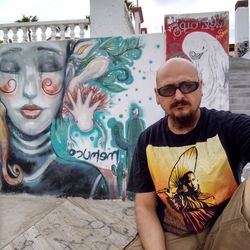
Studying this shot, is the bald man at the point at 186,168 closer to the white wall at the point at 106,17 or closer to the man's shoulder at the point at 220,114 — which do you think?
the man's shoulder at the point at 220,114

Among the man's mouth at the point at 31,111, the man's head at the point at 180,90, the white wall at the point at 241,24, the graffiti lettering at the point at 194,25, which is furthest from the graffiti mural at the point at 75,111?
the white wall at the point at 241,24

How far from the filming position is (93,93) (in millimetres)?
4543

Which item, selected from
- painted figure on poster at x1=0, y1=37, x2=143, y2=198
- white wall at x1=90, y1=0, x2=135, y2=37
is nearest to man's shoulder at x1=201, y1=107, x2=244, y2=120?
painted figure on poster at x1=0, y1=37, x2=143, y2=198

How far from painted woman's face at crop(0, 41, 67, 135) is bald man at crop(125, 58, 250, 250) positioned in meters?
3.17

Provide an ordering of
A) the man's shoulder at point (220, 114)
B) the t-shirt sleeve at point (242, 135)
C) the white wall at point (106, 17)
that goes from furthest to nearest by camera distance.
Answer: the white wall at point (106, 17), the man's shoulder at point (220, 114), the t-shirt sleeve at point (242, 135)

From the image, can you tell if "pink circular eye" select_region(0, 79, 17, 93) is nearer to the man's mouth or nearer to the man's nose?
the man's nose

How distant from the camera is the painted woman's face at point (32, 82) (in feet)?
15.3

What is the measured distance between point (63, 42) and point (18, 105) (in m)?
1.06

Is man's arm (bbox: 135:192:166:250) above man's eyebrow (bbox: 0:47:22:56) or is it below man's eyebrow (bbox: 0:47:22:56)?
below

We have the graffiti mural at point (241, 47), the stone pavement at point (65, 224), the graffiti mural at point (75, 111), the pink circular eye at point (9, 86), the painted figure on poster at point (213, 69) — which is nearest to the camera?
the stone pavement at point (65, 224)

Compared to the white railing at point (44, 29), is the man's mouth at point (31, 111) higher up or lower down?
lower down

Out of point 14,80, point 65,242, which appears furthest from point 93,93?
point 65,242

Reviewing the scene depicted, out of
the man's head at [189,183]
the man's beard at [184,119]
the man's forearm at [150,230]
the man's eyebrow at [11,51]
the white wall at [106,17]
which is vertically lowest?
the man's forearm at [150,230]

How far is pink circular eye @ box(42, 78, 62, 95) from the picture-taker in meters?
4.66
